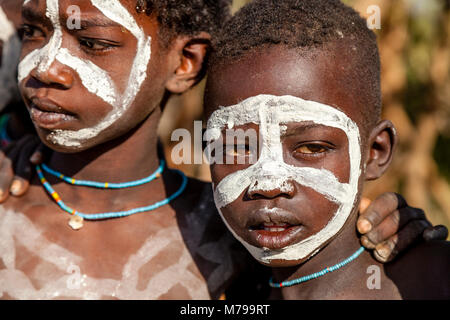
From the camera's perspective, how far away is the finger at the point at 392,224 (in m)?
2.16

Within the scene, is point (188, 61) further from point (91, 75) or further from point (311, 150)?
point (311, 150)

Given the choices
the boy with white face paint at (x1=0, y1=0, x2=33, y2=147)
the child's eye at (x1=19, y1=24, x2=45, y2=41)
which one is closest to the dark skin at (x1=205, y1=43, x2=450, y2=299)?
the child's eye at (x1=19, y1=24, x2=45, y2=41)

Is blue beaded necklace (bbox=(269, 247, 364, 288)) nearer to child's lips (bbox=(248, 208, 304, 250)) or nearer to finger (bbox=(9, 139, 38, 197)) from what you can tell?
child's lips (bbox=(248, 208, 304, 250))

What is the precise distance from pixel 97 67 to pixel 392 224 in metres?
1.34

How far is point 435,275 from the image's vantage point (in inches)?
79.2

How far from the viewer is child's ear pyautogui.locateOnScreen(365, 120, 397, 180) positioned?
2201 millimetres

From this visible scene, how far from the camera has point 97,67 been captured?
2.26 meters

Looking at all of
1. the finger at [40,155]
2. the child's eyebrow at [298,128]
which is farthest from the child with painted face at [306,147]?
the finger at [40,155]

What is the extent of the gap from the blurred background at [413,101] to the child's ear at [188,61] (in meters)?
2.55

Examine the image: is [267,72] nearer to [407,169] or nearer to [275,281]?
[275,281]

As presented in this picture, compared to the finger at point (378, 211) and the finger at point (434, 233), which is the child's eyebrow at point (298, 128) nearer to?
the finger at point (378, 211)

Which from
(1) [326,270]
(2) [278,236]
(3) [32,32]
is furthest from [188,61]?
(1) [326,270]

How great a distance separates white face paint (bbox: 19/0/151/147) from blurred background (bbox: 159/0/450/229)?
9.13ft
